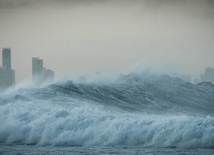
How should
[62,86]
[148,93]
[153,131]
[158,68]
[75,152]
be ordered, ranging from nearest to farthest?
[75,152] < [153,131] < [62,86] < [148,93] < [158,68]

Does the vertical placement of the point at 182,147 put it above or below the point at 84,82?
below

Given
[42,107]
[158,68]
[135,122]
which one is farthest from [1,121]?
[158,68]

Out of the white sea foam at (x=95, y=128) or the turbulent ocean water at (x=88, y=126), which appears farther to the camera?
the white sea foam at (x=95, y=128)

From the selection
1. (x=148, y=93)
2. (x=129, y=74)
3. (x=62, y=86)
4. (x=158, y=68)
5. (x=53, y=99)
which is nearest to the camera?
(x=53, y=99)

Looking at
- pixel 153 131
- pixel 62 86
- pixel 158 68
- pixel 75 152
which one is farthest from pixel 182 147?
pixel 158 68

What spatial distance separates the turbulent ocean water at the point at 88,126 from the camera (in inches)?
1136

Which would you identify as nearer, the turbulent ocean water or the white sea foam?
the turbulent ocean water

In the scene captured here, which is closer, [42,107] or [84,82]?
[42,107]

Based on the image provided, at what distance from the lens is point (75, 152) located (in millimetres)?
27750

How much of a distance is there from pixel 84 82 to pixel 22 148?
22.6 meters

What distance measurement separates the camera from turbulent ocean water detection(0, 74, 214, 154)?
28.9 m

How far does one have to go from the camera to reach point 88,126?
106 feet

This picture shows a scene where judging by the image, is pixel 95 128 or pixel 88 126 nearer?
pixel 95 128

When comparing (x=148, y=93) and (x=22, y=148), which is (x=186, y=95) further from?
(x=22, y=148)
